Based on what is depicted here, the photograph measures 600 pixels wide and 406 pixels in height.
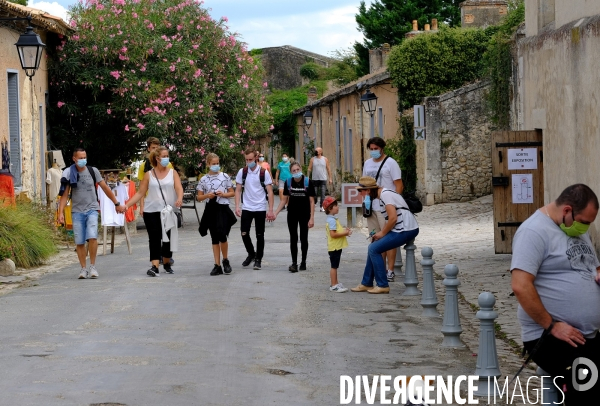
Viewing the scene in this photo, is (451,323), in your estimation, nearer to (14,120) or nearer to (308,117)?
(14,120)

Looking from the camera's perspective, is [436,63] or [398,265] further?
[436,63]

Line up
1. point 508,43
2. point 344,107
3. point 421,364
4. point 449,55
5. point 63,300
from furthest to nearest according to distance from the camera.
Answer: point 344,107, point 449,55, point 508,43, point 63,300, point 421,364

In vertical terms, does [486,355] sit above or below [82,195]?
below

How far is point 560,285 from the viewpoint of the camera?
17.8 feet

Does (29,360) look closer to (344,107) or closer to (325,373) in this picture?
(325,373)

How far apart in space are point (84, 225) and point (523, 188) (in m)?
5.98

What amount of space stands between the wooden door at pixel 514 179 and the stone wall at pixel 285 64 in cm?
5675

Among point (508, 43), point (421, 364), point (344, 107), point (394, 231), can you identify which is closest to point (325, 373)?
point (421, 364)

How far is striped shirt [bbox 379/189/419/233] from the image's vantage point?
11281 millimetres

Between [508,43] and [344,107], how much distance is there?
15.5 m

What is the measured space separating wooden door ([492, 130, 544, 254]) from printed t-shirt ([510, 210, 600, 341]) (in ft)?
26.4

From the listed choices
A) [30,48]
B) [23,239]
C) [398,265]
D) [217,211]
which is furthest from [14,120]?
[398,265]

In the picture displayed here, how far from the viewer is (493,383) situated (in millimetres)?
6941

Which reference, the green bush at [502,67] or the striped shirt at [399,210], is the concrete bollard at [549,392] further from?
the green bush at [502,67]
